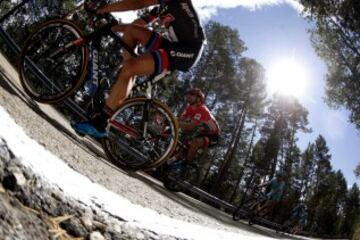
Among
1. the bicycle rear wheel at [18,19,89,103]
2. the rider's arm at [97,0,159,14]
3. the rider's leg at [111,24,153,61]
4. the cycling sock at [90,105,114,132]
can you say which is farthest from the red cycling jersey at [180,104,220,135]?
the rider's arm at [97,0,159,14]

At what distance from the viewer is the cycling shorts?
4508mm

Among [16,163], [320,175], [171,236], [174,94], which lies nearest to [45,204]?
[16,163]

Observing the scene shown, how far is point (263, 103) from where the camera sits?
42.9 metres

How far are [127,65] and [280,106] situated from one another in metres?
43.5

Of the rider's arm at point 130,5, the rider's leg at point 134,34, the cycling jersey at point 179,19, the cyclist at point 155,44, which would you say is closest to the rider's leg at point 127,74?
the cyclist at point 155,44

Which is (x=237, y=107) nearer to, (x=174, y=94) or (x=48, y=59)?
(x=174, y=94)

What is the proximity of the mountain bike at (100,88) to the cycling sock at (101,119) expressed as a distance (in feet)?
0.40

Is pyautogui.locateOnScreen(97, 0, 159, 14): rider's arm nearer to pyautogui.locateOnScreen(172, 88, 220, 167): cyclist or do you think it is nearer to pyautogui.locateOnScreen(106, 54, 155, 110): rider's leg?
pyautogui.locateOnScreen(106, 54, 155, 110): rider's leg

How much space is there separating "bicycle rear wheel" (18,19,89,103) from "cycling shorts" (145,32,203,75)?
2.92 ft

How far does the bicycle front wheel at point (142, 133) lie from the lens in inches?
189

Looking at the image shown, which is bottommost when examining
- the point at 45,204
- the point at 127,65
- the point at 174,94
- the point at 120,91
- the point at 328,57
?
the point at 45,204

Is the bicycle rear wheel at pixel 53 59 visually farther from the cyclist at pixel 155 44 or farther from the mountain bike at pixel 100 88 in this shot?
the cyclist at pixel 155 44

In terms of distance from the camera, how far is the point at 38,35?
4.90 meters

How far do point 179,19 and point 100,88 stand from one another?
4.33ft
